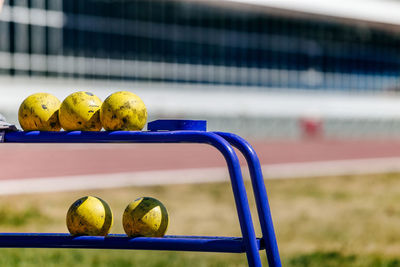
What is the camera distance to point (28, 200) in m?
7.17

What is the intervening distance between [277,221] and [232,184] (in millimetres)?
3412

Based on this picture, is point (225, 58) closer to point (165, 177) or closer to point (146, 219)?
point (165, 177)

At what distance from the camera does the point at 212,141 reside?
2.65 metres

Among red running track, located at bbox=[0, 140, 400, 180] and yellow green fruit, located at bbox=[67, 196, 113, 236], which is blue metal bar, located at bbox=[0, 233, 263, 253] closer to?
yellow green fruit, located at bbox=[67, 196, 113, 236]

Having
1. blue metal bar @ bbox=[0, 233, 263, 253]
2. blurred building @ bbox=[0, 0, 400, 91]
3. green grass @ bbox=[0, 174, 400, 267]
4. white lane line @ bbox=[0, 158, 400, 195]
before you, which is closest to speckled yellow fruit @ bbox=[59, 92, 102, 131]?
blue metal bar @ bbox=[0, 233, 263, 253]

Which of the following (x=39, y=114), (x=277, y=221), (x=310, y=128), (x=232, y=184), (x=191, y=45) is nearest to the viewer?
(x=232, y=184)

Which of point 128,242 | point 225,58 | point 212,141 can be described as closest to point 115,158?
point 128,242

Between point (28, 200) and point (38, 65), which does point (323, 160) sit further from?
point (38, 65)

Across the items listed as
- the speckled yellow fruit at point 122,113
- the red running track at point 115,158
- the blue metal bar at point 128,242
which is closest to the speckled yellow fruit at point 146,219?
the blue metal bar at point 128,242

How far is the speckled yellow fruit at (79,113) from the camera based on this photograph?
2834 millimetres

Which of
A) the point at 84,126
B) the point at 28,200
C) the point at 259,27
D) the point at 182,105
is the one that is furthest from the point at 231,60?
the point at 84,126

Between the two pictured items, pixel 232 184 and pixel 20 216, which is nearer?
pixel 232 184

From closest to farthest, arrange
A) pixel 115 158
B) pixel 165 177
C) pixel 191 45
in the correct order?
1. pixel 165 177
2. pixel 115 158
3. pixel 191 45

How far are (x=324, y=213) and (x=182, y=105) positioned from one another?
16.0 m
